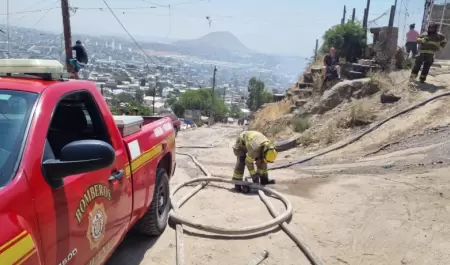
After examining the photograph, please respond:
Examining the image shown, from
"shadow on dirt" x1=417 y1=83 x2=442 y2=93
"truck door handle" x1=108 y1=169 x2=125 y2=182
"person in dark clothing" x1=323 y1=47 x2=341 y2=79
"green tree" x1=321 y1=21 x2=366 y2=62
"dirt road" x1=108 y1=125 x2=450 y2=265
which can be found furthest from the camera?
"green tree" x1=321 y1=21 x2=366 y2=62

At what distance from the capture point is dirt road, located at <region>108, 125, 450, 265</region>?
4.19 m

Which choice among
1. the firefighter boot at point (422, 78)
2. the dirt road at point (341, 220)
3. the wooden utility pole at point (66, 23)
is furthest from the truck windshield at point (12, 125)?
the wooden utility pole at point (66, 23)

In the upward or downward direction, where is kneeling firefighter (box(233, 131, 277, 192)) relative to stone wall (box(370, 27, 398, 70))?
downward

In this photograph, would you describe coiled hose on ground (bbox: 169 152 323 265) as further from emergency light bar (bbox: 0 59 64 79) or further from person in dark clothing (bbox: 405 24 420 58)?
person in dark clothing (bbox: 405 24 420 58)

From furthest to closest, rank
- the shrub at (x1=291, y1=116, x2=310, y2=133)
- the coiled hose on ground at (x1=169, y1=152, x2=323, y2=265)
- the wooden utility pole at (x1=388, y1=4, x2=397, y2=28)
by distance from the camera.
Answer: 1. the wooden utility pole at (x1=388, y1=4, x2=397, y2=28)
2. the shrub at (x1=291, y1=116, x2=310, y2=133)
3. the coiled hose on ground at (x1=169, y1=152, x2=323, y2=265)

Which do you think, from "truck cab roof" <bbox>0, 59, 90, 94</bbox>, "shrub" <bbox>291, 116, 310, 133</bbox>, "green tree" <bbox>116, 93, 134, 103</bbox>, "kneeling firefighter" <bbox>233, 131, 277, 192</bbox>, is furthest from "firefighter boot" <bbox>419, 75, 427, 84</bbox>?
"green tree" <bbox>116, 93, 134, 103</bbox>

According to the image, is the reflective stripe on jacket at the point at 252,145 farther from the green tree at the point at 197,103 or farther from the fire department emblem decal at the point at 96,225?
the green tree at the point at 197,103

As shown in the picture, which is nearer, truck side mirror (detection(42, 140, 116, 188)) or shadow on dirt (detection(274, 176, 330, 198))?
truck side mirror (detection(42, 140, 116, 188))

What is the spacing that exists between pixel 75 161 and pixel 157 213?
2.33m

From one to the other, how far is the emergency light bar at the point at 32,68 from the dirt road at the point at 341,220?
1.86 metres

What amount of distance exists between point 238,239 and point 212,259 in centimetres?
57

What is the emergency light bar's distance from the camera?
278 centimetres

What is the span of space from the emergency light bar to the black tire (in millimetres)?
1806

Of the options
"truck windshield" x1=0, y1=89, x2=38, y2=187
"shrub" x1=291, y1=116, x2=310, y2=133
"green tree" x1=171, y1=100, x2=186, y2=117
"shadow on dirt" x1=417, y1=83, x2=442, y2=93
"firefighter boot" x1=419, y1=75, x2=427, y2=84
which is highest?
"truck windshield" x1=0, y1=89, x2=38, y2=187
